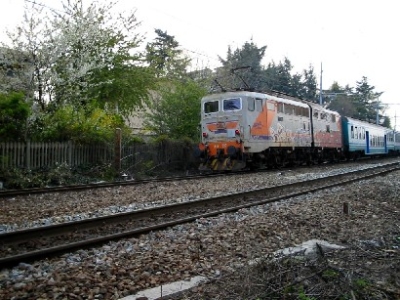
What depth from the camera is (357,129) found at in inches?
1138

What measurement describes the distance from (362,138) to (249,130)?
17.2 meters

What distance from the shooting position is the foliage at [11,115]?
1243 centimetres

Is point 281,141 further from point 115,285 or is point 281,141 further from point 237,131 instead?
point 115,285

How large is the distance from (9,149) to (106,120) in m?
4.48

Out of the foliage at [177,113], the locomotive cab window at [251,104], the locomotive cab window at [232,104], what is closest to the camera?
the locomotive cab window at [251,104]

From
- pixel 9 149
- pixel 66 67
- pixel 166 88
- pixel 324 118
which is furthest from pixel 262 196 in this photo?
pixel 324 118

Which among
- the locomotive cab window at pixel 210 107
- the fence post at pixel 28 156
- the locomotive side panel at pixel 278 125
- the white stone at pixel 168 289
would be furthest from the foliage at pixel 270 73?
the white stone at pixel 168 289

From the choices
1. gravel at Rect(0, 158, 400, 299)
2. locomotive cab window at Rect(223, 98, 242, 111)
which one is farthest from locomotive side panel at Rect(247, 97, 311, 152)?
gravel at Rect(0, 158, 400, 299)

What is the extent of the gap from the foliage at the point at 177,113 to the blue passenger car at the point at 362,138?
11.8 m

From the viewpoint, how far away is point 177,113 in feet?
67.5

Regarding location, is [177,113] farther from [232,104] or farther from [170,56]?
[170,56]

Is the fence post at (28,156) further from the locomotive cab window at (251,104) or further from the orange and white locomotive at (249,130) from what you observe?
the locomotive cab window at (251,104)

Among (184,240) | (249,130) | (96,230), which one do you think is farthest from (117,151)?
(184,240)

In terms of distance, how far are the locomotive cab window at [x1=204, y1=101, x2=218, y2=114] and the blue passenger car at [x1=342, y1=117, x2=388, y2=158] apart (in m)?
13.0
